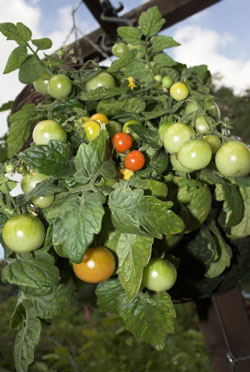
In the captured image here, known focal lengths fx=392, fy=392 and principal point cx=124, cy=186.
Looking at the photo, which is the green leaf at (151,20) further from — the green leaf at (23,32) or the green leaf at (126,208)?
the green leaf at (126,208)

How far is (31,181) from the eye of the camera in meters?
0.45

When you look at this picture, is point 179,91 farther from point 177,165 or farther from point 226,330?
point 226,330

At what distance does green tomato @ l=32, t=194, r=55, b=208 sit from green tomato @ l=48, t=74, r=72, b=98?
182mm

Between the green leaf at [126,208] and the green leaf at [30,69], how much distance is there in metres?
0.27

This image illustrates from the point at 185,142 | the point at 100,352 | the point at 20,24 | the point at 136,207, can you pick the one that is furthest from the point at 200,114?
the point at 100,352

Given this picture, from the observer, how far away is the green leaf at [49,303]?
457 mm

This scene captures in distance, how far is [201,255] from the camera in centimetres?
57

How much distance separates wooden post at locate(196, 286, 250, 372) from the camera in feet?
2.77

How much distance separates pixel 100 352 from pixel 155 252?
1072 millimetres

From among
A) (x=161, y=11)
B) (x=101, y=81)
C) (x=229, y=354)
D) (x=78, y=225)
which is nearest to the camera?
(x=78, y=225)

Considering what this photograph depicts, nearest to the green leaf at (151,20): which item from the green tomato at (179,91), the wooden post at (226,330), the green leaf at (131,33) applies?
the green leaf at (131,33)

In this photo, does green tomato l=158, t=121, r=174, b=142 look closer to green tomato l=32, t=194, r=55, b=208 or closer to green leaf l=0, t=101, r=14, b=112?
green tomato l=32, t=194, r=55, b=208

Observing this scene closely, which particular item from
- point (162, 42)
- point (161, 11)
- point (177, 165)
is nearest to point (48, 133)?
point (177, 165)

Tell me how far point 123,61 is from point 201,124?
0.57 ft
